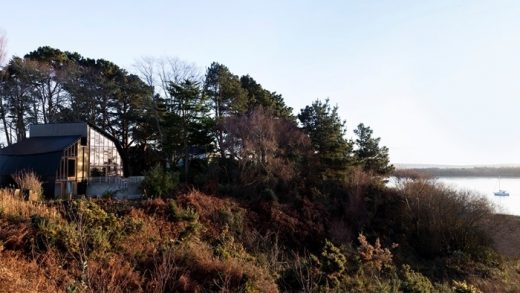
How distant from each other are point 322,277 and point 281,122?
18.5 metres

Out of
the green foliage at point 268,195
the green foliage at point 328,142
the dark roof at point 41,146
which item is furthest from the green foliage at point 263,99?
the dark roof at point 41,146

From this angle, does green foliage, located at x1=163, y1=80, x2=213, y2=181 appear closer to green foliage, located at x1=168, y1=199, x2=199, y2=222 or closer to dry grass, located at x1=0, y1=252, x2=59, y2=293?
green foliage, located at x1=168, y1=199, x2=199, y2=222

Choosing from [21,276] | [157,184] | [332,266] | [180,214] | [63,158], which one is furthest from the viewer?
A: [63,158]

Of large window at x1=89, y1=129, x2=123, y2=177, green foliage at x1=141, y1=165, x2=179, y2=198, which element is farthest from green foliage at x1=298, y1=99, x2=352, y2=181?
large window at x1=89, y1=129, x2=123, y2=177

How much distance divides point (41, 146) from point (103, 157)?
4.19 meters

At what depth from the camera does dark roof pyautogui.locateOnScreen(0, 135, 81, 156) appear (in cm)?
2231

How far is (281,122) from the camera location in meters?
26.0

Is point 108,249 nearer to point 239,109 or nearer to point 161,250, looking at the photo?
point 161,250

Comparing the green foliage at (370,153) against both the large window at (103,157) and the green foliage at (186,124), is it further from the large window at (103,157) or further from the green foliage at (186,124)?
the large window at (103,157)

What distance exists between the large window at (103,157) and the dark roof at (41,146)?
1820 millimetres

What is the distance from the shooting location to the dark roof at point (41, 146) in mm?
22312

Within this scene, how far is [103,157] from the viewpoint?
1043 inches

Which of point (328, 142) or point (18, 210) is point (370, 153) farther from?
point (18, 210)

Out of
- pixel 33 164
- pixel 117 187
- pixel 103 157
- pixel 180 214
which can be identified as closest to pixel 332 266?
pixel 180 214
